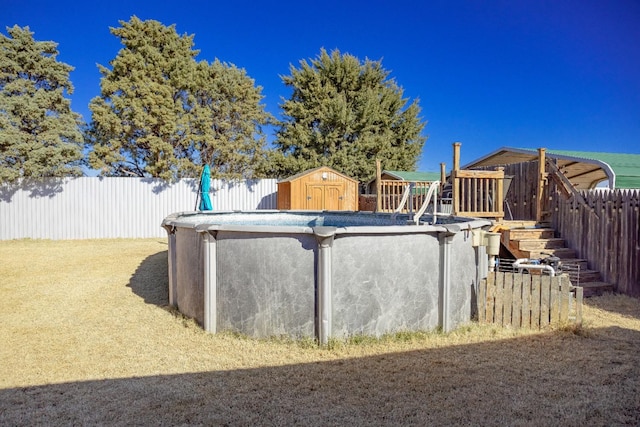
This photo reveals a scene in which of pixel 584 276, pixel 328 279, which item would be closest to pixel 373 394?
pixel 328 279

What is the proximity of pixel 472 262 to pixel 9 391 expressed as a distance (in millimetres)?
4677

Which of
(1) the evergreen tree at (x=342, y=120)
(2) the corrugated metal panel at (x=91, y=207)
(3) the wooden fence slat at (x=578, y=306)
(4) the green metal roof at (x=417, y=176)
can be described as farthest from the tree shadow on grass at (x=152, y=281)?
(1) the evergreen tree at (x=342, y=120)

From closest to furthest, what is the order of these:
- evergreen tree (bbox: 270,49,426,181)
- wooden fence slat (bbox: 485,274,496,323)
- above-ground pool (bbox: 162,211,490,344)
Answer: above-ground pool (bbox: 162,211,490,344) < wooden fence slat (bbox: 485,274,496,323) < evergreen tree (bbox: 270,49,426,181)

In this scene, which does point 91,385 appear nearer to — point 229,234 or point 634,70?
point 229,234

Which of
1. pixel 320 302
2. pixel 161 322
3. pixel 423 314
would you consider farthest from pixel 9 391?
pixel 423 314

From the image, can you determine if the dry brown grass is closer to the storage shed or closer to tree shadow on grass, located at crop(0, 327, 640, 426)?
tree shadow on grass, located at crop(0, 327, 640, 426)

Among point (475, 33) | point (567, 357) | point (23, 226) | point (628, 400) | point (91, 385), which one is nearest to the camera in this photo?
point (628, 400)

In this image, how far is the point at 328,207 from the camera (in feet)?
48.8

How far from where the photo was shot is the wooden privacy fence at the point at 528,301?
171 inches

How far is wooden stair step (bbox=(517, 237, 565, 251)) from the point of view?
7.04 metres

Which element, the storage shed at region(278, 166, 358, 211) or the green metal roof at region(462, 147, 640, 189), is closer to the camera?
the green metal roof at region(462, 147, 640, 189)

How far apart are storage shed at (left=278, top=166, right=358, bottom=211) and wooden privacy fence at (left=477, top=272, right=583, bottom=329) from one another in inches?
404

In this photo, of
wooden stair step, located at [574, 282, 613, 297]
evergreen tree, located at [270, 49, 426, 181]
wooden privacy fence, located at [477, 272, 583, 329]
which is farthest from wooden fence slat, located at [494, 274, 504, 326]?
evergreen tree, located at [270, 49, 426, 181]

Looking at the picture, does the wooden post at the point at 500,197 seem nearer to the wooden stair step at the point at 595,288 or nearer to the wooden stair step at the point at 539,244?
the wooden stair step at the point at 539,244
